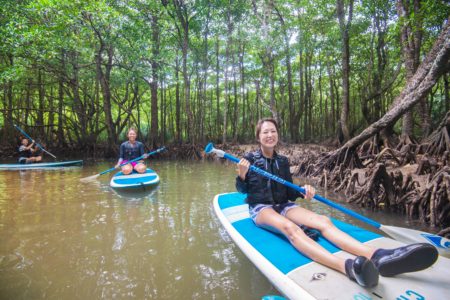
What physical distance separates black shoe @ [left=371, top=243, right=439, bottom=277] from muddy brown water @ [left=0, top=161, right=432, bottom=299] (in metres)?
0.90

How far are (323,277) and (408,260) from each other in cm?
54

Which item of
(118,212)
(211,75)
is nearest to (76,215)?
(118,212)

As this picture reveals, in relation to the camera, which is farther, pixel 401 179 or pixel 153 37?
pixel 153 37

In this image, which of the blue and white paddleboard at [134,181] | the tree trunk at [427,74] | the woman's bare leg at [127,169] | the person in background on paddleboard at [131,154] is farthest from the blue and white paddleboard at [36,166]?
the tree trunk at [427,74]

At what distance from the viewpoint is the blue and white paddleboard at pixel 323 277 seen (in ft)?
5.32

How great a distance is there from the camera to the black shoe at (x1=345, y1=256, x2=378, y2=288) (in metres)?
1.62

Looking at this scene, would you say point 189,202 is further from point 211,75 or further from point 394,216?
point 211,75

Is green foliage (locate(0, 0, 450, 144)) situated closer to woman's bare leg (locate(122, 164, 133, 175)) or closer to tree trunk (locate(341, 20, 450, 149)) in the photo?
tree trunk (locate(341, 20, 450, 149))

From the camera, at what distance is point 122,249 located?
3020 mm

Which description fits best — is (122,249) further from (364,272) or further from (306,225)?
(364,272)

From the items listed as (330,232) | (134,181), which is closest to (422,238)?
(330,232)

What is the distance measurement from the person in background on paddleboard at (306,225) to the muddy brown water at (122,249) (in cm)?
53

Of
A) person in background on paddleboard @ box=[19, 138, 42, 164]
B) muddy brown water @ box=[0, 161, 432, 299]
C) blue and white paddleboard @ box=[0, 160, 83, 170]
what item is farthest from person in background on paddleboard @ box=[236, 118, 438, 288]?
person in background on paddleboard @ box=[19, 138, 42, 164]

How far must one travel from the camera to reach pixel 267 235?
8.32 feet
